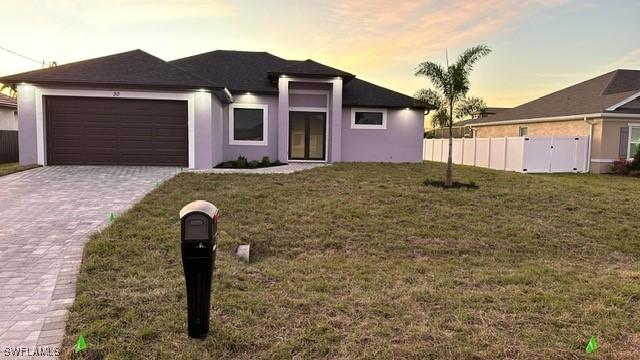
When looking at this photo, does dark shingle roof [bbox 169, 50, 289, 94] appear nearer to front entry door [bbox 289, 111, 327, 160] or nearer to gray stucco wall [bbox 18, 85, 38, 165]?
front entry door [bbox 289, 111, 327, 160]

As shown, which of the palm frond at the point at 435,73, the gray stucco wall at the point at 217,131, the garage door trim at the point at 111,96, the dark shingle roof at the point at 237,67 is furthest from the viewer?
the dark shingle roof at the point at 237,67

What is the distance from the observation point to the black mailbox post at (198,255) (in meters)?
3.46

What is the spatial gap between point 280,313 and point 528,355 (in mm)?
2218

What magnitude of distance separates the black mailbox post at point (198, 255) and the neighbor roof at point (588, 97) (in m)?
22.3

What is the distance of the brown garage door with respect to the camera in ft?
48.3

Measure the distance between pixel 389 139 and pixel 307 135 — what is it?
3.74m

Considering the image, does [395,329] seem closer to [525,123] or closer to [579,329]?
[579,329]

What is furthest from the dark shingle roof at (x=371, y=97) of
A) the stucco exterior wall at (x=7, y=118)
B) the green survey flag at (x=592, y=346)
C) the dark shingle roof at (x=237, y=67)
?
the stucco exterior wall at (x=7, y=118)

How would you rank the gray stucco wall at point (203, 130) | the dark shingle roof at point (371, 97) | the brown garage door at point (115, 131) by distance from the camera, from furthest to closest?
the dark shingle roof at point (371, 97), the gray stucco wall at point (203, 130), the brown garage door at point (115, 131)

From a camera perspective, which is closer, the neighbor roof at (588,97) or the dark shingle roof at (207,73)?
the dark shingle roof at (207,73)

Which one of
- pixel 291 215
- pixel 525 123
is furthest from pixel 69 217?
pixel 525 123

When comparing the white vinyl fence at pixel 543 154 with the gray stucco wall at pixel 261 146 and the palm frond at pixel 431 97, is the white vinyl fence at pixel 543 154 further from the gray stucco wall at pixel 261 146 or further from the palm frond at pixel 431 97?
the gray stucco wall at pixel 261 146

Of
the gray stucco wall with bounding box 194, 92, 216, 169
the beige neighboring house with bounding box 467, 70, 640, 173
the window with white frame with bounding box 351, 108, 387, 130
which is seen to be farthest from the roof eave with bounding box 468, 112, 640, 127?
the gray stucco wall with bounding box 194, 92, 216, 169

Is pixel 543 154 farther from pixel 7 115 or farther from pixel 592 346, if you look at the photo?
pixel 7 115
